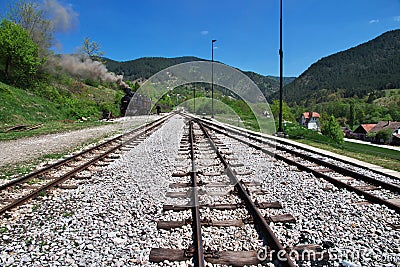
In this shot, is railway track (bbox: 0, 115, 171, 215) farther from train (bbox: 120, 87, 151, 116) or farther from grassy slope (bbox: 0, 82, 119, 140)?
train (bbox: 120, 87, 151, 116)

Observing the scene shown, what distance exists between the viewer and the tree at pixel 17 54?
26.6 metres

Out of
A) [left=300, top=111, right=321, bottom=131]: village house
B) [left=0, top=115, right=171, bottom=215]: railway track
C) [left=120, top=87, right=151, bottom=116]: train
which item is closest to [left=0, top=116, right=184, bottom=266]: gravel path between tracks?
[left=0, top=115, right=171, bottom=215]: railway track

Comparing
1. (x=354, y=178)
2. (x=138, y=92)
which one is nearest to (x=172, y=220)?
(x=354, y=178)

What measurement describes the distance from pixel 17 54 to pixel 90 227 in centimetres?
2903

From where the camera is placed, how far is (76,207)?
463cm

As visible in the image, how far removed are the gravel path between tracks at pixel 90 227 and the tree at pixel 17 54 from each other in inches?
1044

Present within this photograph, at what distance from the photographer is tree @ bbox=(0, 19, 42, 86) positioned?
26.6 metres

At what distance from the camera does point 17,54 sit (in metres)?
27.2

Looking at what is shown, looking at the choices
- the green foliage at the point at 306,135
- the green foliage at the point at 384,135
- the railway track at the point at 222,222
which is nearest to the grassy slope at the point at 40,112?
the railway track at the point at 222,222

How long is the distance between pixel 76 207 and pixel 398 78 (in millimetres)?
200307

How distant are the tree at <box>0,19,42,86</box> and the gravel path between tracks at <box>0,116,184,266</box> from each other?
1044 inches

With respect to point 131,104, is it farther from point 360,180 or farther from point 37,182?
point 360,180

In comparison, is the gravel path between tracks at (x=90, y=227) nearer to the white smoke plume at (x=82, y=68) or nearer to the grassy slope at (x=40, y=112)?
the grassy slope at (x=40, y=112)

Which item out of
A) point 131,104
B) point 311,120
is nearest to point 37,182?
point 131,104
